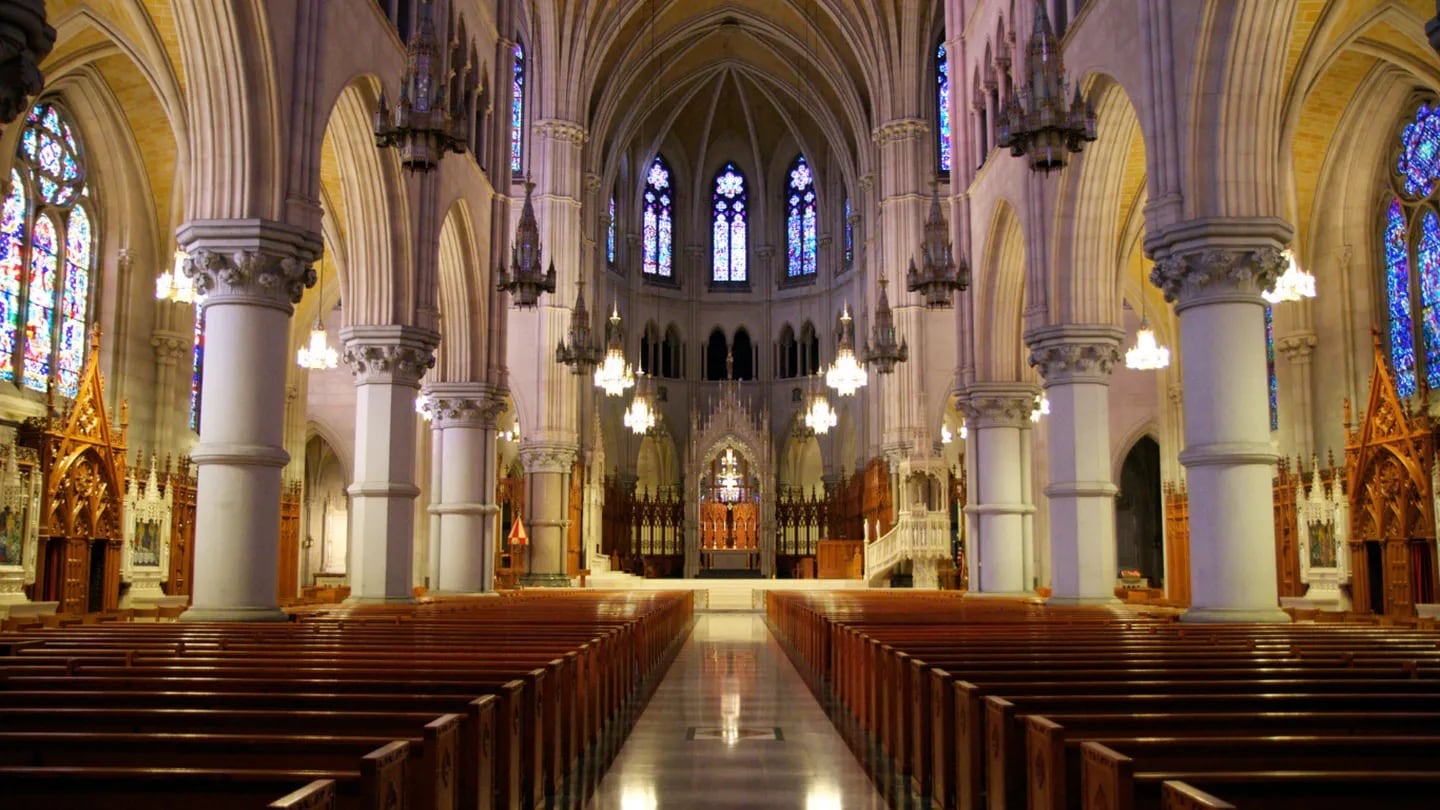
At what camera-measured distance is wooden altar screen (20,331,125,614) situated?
68.0ft

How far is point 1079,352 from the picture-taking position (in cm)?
1936

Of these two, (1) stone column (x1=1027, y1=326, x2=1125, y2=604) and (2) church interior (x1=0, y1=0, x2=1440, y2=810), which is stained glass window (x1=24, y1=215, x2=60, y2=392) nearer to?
(2) church interior (x1=0, y1=0, x2=1440, y2=810)

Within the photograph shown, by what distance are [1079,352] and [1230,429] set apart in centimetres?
584

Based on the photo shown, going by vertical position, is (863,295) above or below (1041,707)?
above

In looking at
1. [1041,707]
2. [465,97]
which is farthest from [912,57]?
[1041,707]

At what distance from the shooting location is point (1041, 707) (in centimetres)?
566

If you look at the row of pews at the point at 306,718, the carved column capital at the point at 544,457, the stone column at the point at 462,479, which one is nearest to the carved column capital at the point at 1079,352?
the row of pews at the point at 306,718

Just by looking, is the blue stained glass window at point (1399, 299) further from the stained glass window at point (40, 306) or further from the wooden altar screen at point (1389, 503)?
the stained glass window at point (40, 306)

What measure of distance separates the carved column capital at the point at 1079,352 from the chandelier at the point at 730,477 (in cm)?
2885

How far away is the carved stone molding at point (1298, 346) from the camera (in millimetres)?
24734

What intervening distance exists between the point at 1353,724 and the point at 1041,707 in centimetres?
128

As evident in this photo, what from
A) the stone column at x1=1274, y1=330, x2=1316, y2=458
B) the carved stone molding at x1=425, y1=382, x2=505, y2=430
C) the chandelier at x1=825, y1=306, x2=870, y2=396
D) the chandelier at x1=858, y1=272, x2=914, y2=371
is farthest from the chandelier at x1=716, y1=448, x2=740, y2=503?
the stone column at x1=1274, y1=330, x2=1316, y2=458

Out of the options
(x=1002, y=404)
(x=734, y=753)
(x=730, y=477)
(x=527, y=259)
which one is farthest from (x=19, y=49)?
(x=730, y=477)

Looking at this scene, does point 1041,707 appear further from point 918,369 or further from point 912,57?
point 912,57
